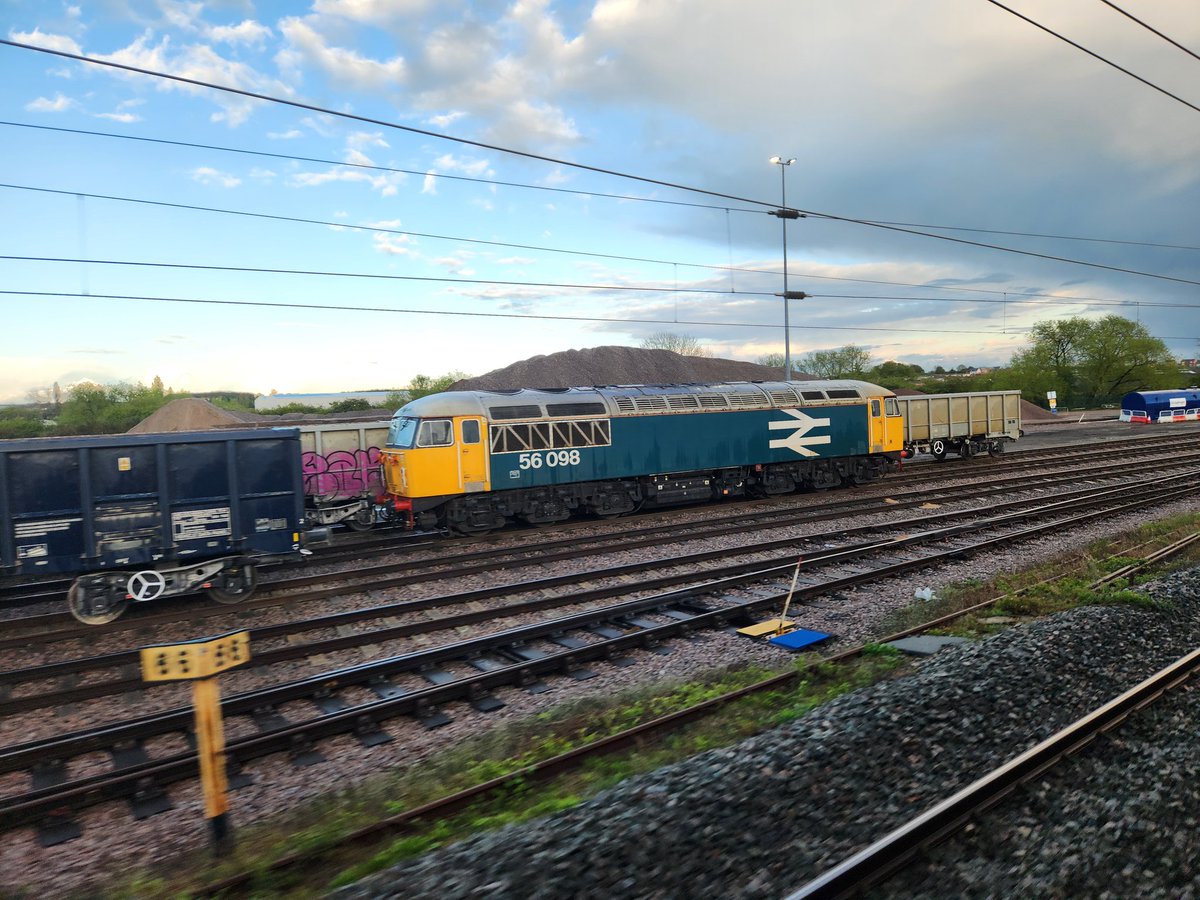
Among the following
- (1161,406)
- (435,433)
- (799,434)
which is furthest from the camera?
(1161,406)

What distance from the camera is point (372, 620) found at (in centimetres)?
1105

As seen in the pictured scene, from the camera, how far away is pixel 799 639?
9.50 meters

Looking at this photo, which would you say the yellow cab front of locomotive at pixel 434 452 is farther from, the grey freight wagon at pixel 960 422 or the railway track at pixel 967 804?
the grey freight wagon at pixel 960 422

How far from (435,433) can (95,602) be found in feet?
24.5

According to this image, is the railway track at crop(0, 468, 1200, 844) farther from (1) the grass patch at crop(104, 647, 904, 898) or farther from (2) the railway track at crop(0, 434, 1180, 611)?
(2) the railway track at crop(0, 434, 1180, 611)

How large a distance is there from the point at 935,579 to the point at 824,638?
171 inches

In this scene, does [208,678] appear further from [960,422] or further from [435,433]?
[960,422]

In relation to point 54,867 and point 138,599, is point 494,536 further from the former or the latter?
point 54,867

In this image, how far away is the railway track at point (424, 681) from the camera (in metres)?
6.18

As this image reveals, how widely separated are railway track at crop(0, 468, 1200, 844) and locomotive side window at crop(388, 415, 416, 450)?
8.15 metres

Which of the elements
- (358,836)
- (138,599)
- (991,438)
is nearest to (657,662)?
(358,836)

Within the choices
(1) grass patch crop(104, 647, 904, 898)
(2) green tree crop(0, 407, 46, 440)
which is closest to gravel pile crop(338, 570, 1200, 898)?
(1) grass patch crop(104, 647, 904, 898)

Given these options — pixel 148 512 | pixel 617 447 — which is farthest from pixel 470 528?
pixel 148 512

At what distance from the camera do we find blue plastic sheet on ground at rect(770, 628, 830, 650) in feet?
30.6
